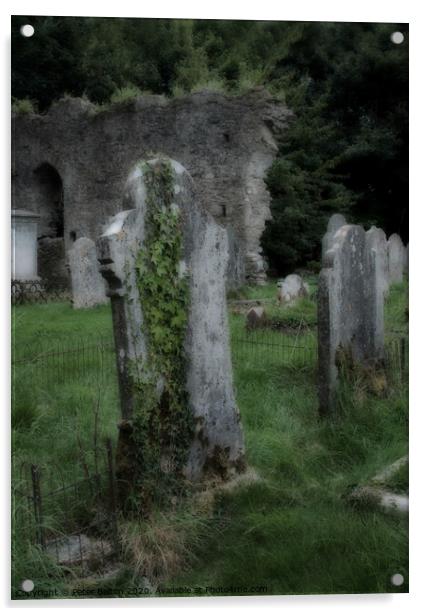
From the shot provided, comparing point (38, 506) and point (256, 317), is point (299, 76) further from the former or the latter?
point (38, 506)

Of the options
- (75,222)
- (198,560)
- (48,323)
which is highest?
(75,222)

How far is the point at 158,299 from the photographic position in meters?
3.66

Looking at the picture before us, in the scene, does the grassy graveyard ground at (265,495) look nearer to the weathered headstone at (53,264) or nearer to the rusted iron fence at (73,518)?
the rusted iron fence at (73,518)

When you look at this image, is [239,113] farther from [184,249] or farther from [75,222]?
[184,249]

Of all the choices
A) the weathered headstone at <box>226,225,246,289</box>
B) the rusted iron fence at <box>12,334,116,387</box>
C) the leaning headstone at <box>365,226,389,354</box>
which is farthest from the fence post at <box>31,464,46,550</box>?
the leaning headstone at <box>365,226,389,354</box>

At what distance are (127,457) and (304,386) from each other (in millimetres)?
1748

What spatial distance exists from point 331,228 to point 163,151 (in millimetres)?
1782

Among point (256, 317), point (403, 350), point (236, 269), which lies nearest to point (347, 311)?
point (403, 350)

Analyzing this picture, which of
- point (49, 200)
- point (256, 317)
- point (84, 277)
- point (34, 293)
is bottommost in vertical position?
point (256, 317)

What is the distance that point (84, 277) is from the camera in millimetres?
6227

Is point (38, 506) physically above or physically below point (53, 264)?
below

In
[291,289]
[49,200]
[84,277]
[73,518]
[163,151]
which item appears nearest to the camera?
[73,518]

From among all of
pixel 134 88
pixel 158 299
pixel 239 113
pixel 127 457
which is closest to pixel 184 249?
pixel 158 299

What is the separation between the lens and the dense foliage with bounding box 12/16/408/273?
4.11 meters
